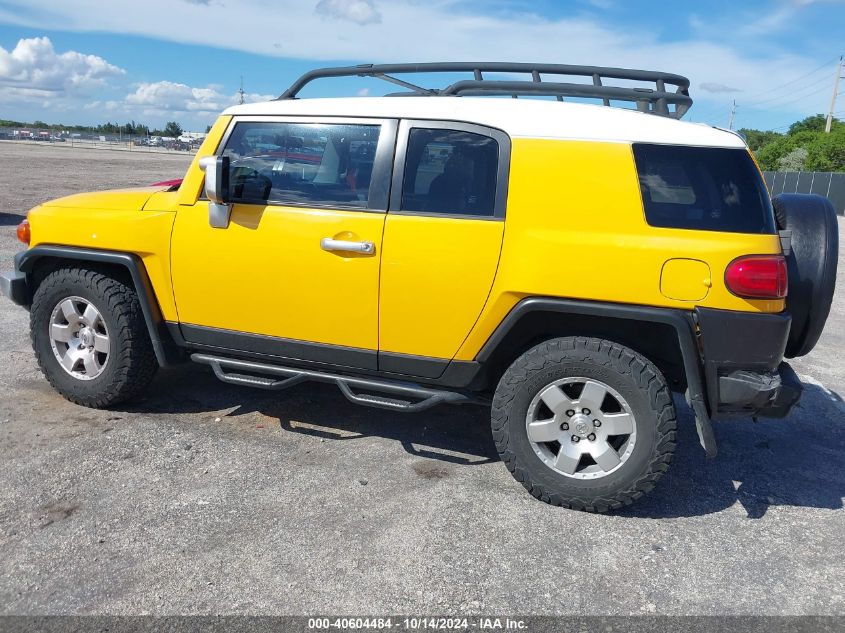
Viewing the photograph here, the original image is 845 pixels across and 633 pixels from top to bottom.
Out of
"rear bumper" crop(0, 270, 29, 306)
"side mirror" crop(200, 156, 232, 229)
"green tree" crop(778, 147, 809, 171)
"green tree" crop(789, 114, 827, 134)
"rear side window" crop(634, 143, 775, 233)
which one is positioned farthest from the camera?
"green tree" crop(789, 114, 827, 134)

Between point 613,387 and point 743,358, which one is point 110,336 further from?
point 743,358

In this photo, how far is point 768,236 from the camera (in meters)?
3.24

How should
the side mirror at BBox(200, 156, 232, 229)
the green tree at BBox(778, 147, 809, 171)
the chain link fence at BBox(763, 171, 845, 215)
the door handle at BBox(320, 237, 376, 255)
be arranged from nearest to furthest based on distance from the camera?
the door handle at BBox(320, 237, 376, 255) < the side mirror at BBox(200, 156, 232, 229) < the chain link fence at BBox(763, 171, 845, 215) < the green tree at BBox(778, 147, 809, 171)

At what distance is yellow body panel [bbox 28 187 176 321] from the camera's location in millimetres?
4176

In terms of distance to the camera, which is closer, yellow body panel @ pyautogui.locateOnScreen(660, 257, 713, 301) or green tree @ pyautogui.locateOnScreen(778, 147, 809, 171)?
yellow body panel @ pyautogui.locateOnScreen(660, 257, 713, 301)

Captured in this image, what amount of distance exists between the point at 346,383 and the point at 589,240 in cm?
152

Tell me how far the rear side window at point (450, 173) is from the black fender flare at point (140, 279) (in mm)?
1680

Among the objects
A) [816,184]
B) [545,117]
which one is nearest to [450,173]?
[545,117]

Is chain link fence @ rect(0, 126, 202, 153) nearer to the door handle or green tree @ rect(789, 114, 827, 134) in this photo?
green tree @ rect(789, 114, 827, 134)

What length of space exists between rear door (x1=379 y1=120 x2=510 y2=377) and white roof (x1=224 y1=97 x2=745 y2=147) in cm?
7

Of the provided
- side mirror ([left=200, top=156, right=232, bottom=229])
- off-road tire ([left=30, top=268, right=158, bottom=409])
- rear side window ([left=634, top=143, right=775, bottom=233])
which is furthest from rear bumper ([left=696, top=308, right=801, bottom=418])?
off-road tire ([left=30, top=268, right=158, bottom=409])

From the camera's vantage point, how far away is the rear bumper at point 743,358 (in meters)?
3.23

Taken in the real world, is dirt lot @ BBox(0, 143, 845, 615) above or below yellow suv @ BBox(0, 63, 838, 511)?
below

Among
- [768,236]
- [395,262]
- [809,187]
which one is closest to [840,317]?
[768,236]
